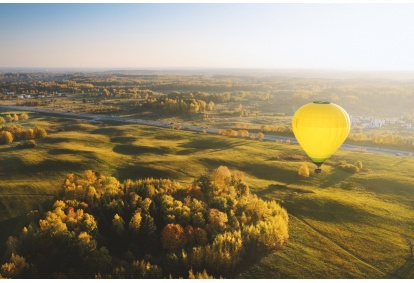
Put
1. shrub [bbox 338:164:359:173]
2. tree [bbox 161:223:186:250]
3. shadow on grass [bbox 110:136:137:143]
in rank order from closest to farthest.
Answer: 1. tree [bbox 161:223:186:250]
2. shrub [bbox 338:164:359:173]
3. shadow on grass [bbox 110:136:137:143]

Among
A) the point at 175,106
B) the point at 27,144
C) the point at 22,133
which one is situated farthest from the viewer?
the point at 175,106

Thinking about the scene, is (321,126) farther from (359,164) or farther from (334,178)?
(359,164)

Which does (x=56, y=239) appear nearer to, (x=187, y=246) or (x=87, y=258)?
(x=87, y=258)

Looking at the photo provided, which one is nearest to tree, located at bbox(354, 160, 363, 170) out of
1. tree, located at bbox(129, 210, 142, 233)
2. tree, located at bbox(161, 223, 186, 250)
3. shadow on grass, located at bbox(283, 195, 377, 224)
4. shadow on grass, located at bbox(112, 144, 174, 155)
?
shadow on grass, located at bbox(283, 195, 377, 224)

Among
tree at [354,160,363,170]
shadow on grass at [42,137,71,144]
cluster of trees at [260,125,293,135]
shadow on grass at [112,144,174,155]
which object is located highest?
cluster of trees at [260,125,293,135]

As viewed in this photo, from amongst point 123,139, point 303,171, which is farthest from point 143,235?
point 123,139

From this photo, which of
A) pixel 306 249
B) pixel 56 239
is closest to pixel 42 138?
pixel 56 239

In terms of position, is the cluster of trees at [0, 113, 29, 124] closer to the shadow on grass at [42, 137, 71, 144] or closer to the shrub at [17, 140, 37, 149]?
the shadow on grass at [42, 137, 71, 144]
